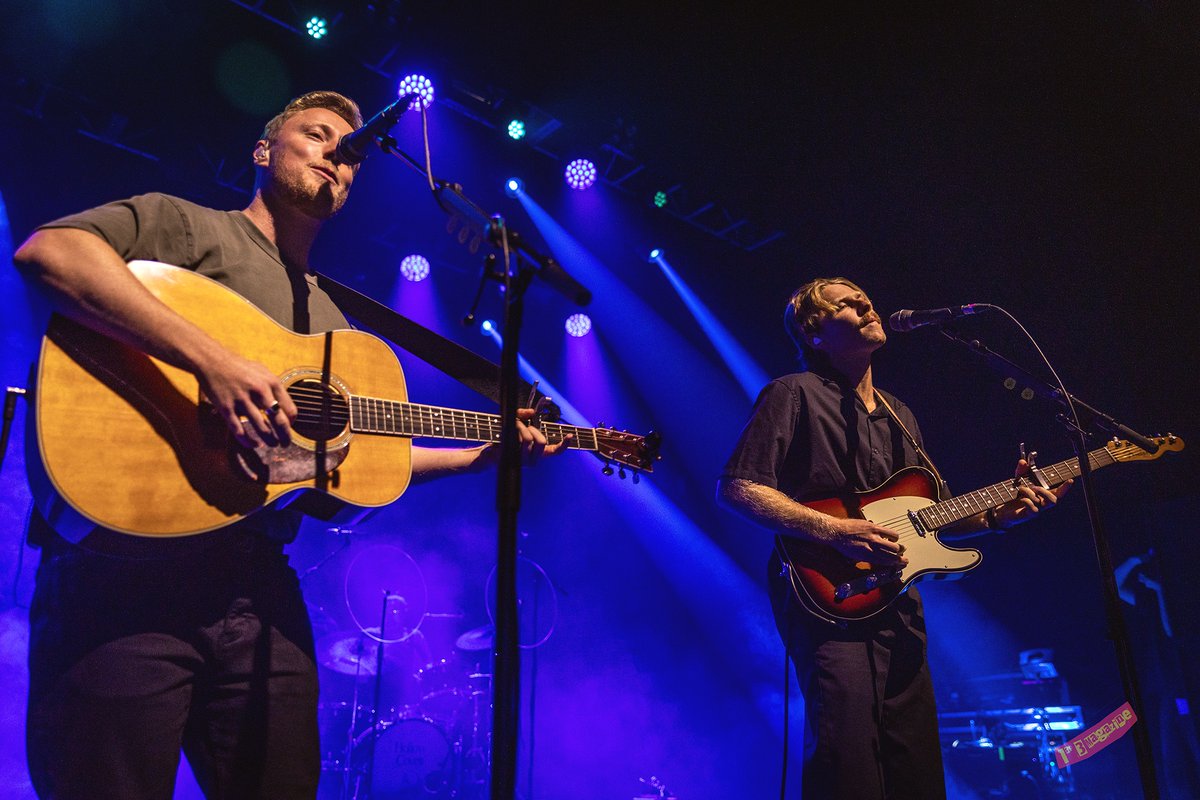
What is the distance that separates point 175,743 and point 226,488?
2.36 ft

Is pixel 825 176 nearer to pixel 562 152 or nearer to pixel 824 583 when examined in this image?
pixel 562 152

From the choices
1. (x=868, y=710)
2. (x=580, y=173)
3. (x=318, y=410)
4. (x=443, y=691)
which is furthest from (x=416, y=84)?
(x=868, y=710)

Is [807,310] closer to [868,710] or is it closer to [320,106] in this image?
[868,710]

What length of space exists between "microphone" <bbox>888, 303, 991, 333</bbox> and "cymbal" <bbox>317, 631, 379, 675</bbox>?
20.9ft

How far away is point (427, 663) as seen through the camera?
28.5 feet

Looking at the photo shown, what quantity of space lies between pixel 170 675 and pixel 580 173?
8466 mm

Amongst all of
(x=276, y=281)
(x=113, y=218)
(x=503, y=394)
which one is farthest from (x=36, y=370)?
(x=503, y=394)

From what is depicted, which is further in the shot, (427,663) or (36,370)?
(427,663)

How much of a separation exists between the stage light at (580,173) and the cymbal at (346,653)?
6.00 m

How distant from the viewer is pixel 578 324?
39.1 ft

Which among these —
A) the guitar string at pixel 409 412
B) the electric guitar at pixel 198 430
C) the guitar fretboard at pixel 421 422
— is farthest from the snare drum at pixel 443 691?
the electric guitar at pixel 198 430

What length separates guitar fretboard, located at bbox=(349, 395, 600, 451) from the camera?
2734 millimetres

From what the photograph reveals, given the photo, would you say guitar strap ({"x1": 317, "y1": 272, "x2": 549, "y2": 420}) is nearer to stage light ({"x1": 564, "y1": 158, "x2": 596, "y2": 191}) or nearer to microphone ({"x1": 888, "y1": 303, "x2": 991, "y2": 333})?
microphone ({"x1": 888, "y1": 303, "x2": 991, "y2": 333})

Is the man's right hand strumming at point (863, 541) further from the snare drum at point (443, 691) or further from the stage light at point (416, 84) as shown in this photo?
the stage light at point (416, 84)
